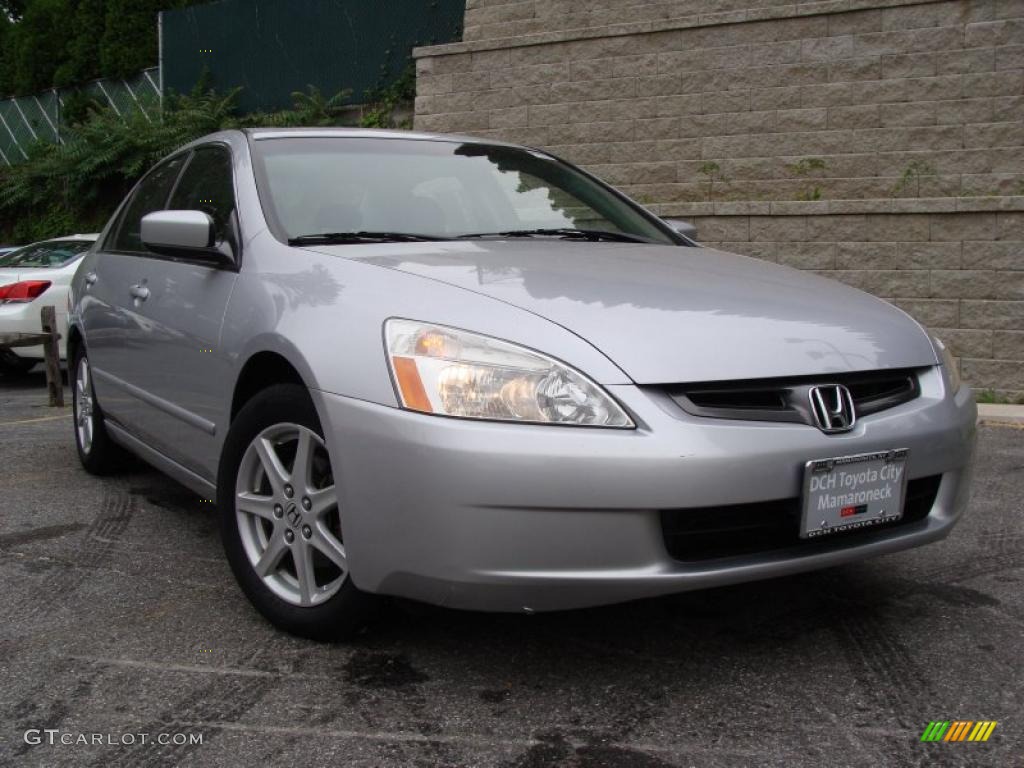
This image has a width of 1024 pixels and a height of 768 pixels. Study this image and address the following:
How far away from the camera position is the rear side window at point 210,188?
371 cm

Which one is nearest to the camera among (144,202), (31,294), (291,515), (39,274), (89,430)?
(291,515)

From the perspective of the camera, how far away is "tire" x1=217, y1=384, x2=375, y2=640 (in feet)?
9.26

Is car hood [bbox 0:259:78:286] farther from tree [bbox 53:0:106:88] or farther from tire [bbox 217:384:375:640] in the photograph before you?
tree [bbox 53:0:106:88]

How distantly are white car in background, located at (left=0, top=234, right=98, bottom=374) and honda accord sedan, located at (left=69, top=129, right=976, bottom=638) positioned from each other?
20.3 ft

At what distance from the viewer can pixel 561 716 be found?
2500 millimetres

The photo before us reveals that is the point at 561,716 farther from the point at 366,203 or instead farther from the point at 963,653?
the point at 366,203

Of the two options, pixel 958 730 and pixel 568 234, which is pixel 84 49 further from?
pixel 958 730

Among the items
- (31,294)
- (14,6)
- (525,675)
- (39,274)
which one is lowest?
(31,294)

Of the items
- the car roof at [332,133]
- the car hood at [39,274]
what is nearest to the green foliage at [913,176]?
the car roof at [332,133]

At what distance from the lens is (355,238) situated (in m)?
3.42

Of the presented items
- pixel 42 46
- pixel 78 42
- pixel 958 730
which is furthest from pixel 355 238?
pixel 42 46

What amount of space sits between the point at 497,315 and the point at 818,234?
21.2ft

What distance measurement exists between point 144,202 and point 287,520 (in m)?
2.44

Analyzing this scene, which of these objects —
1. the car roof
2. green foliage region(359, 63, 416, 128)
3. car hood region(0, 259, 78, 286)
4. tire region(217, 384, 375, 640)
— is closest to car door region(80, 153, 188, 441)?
the car roof
